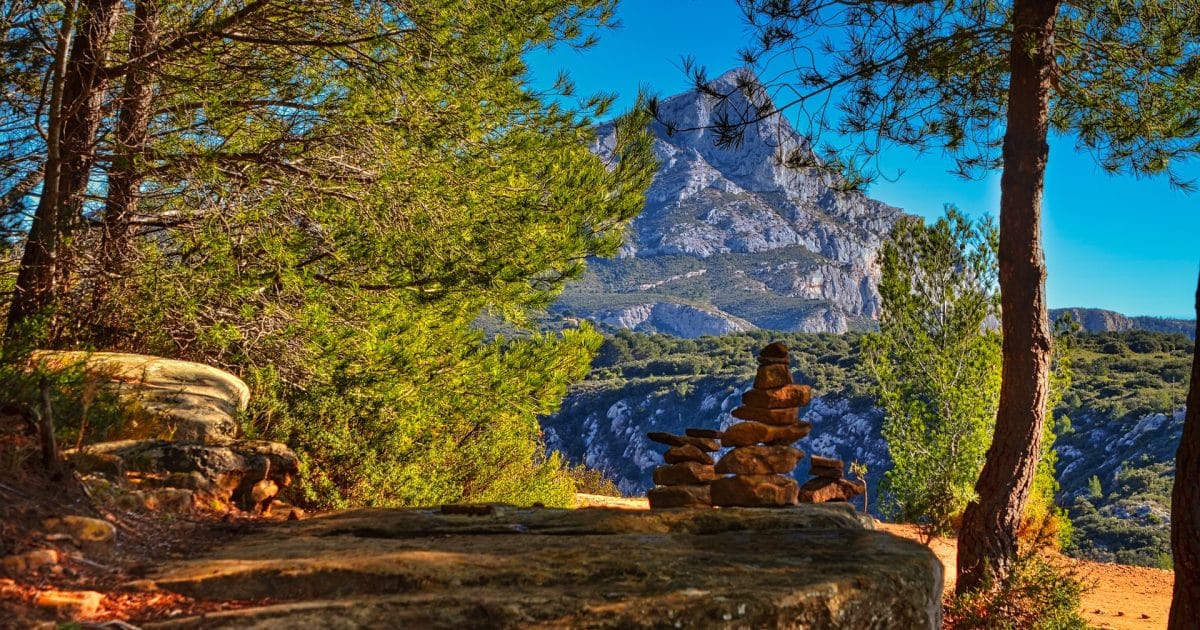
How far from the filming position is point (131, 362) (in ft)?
21.9

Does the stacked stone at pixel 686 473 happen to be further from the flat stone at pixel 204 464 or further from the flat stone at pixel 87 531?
the flat stone at pixel 87 531

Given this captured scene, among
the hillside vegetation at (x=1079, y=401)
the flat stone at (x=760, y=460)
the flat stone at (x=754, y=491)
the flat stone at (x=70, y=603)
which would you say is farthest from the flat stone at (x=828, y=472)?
the flat stone at (x=70, y=603)

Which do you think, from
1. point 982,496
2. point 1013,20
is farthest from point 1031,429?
point 1013,20

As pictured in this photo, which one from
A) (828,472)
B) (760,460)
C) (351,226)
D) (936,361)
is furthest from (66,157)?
(936,361)

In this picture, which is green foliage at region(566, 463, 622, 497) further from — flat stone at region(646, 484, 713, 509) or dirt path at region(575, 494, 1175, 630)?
flat stone at region(646, 484, 713, 509)

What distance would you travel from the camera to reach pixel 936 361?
1123 centimetres

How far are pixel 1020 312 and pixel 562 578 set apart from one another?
6.66m

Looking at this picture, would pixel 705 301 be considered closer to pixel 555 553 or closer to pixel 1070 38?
pixel 1070 38

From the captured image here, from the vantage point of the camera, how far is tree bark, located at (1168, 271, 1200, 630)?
5859 mm

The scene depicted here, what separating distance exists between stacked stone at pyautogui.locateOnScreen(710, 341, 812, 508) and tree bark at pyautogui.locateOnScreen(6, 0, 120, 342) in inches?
229

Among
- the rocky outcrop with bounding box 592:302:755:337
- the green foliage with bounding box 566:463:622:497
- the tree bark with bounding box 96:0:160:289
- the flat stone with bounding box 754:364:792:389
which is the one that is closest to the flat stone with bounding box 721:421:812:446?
the flat stone with bounding box 754:364:792:389

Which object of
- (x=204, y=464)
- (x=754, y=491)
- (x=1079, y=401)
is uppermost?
(x=1079, y=401)

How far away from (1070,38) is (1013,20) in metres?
1.48

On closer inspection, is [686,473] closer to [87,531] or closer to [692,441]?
[692,441]
